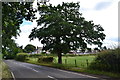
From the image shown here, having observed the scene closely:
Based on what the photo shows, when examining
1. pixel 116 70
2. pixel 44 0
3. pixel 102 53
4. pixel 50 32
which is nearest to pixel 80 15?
pixel 50 32

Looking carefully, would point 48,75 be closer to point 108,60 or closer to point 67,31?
point 108,60

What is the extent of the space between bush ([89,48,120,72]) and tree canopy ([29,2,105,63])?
9.88 m

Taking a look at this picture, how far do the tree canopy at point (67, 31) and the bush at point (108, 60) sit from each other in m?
9.88

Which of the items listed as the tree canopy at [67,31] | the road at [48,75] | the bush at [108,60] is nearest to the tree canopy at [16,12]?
the road at [48,75]

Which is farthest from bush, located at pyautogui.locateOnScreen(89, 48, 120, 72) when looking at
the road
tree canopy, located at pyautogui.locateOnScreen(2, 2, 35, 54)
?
tree canopy, located at pyautogui.locateOnScreen(2, 2, 35, 54)

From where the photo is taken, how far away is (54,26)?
2669 cm

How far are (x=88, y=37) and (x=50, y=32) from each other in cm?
635

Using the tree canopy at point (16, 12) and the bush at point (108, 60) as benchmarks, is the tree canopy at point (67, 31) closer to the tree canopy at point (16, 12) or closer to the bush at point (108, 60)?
the bush at point (108, 60)

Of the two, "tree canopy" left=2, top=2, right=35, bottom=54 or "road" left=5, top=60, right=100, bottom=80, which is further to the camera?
"road" left=5, top=60, right=100, bottom=80

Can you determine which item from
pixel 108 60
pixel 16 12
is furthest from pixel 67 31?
pixel 16 12

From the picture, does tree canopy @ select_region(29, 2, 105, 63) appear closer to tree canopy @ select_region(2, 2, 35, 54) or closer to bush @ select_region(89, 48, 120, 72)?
bush @ select_region(89, 48, 120, 72)

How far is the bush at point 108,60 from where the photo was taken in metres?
14.4

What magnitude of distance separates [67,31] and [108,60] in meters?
11.9

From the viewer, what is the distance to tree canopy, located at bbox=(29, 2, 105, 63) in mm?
26250
